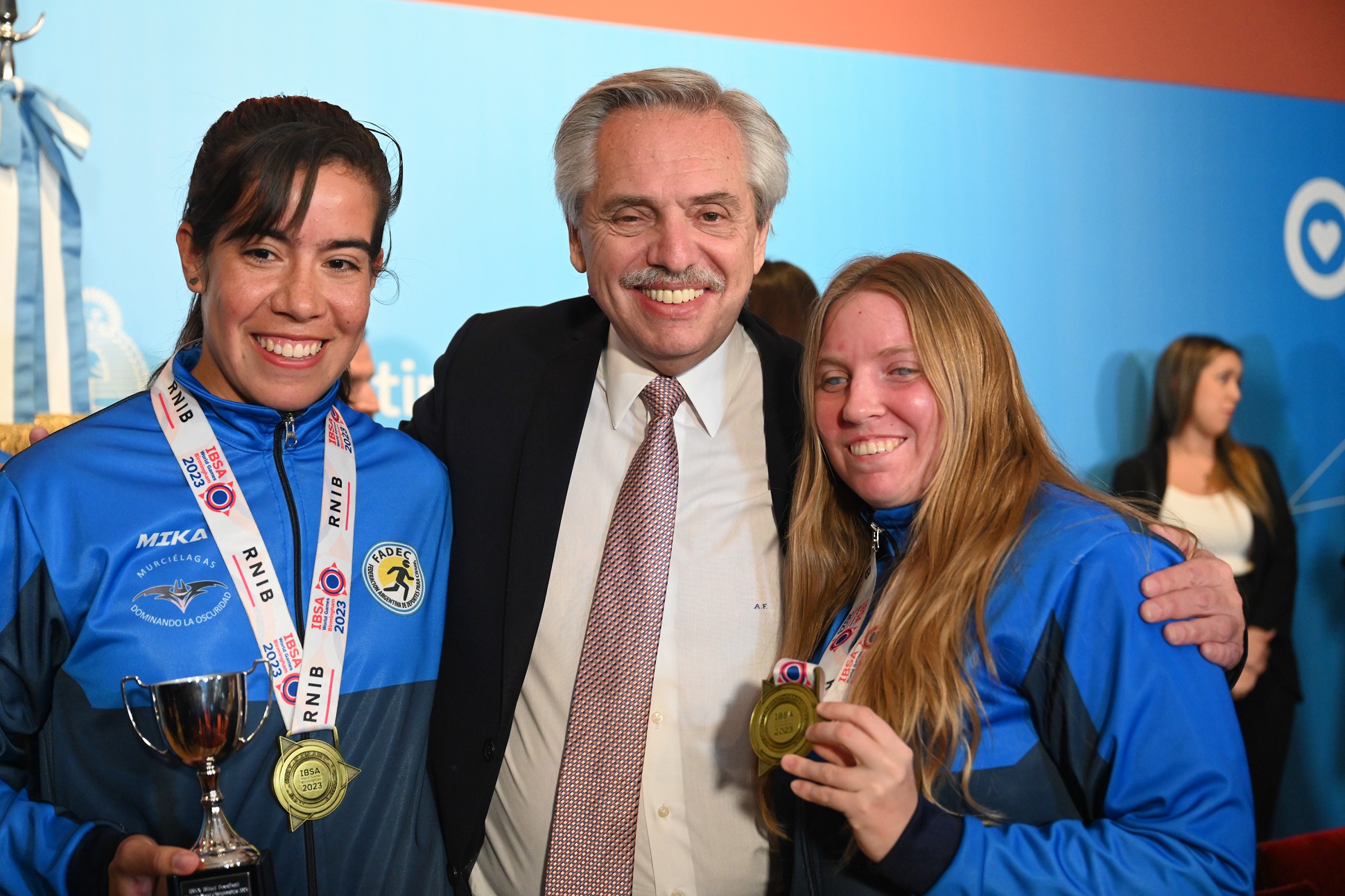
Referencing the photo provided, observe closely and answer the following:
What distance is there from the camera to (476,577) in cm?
205

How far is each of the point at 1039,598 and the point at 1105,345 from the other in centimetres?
381

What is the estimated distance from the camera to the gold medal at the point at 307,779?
1.64 metres

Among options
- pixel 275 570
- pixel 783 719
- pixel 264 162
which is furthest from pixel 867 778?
pixel 264 162

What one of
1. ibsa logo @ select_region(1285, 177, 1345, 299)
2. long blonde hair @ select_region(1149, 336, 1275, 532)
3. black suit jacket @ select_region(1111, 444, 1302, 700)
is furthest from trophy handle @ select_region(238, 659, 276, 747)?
ibsa logo @ select_region(1285, 177, 1345, 299)

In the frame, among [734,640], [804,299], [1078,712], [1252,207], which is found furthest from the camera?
[1252,207]

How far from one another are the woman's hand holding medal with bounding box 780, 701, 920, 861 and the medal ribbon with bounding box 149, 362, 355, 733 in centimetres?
75

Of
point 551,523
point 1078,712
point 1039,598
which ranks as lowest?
point 1078,712

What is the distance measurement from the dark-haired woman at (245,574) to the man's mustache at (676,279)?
47cm

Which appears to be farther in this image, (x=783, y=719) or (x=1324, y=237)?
(x=1324, y=237)

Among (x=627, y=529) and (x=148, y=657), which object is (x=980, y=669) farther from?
(x=148, y=657)

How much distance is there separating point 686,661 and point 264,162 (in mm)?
1081

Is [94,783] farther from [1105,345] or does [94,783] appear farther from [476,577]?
[1105,345]

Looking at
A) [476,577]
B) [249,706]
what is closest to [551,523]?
[476,577]

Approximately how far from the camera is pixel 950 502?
1.72m
